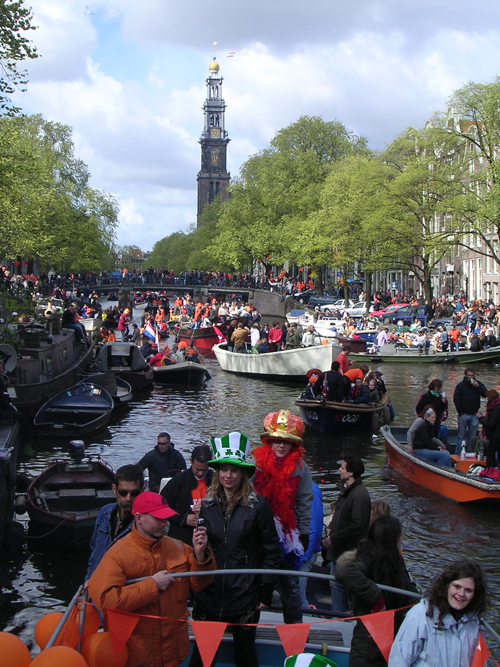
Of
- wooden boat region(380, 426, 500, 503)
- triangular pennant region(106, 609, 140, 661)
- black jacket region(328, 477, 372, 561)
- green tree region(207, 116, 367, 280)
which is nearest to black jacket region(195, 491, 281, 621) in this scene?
triangular pennant region(106, 609, 140, 661)

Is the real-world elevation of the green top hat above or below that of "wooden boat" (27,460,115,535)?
above

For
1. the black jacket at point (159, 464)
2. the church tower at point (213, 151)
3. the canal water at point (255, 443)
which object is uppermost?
the church tower at point (213, 151)

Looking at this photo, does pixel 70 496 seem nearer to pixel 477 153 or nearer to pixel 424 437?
pixel 424 437

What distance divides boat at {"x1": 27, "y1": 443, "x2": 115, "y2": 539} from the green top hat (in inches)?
272

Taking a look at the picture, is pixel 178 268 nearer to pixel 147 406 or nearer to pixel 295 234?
pixel 295 234

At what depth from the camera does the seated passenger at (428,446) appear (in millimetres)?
13297

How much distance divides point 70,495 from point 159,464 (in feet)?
7.20

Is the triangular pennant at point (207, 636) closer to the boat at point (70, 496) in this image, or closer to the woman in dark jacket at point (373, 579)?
the woman in dark jacket at point (373, 579)

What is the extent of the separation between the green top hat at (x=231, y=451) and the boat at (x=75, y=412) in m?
14.9

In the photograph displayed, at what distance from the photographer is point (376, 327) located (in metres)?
43.9

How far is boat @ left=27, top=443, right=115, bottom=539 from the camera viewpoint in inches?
442

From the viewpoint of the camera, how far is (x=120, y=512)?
5195 millimetres

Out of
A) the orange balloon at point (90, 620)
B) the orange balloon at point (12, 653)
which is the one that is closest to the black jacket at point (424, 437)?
the orange balloon at point (90, 620)

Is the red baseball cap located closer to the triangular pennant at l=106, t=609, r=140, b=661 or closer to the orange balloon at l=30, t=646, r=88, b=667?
the triangular pennant at l=106, t=609, r=140, b=661
